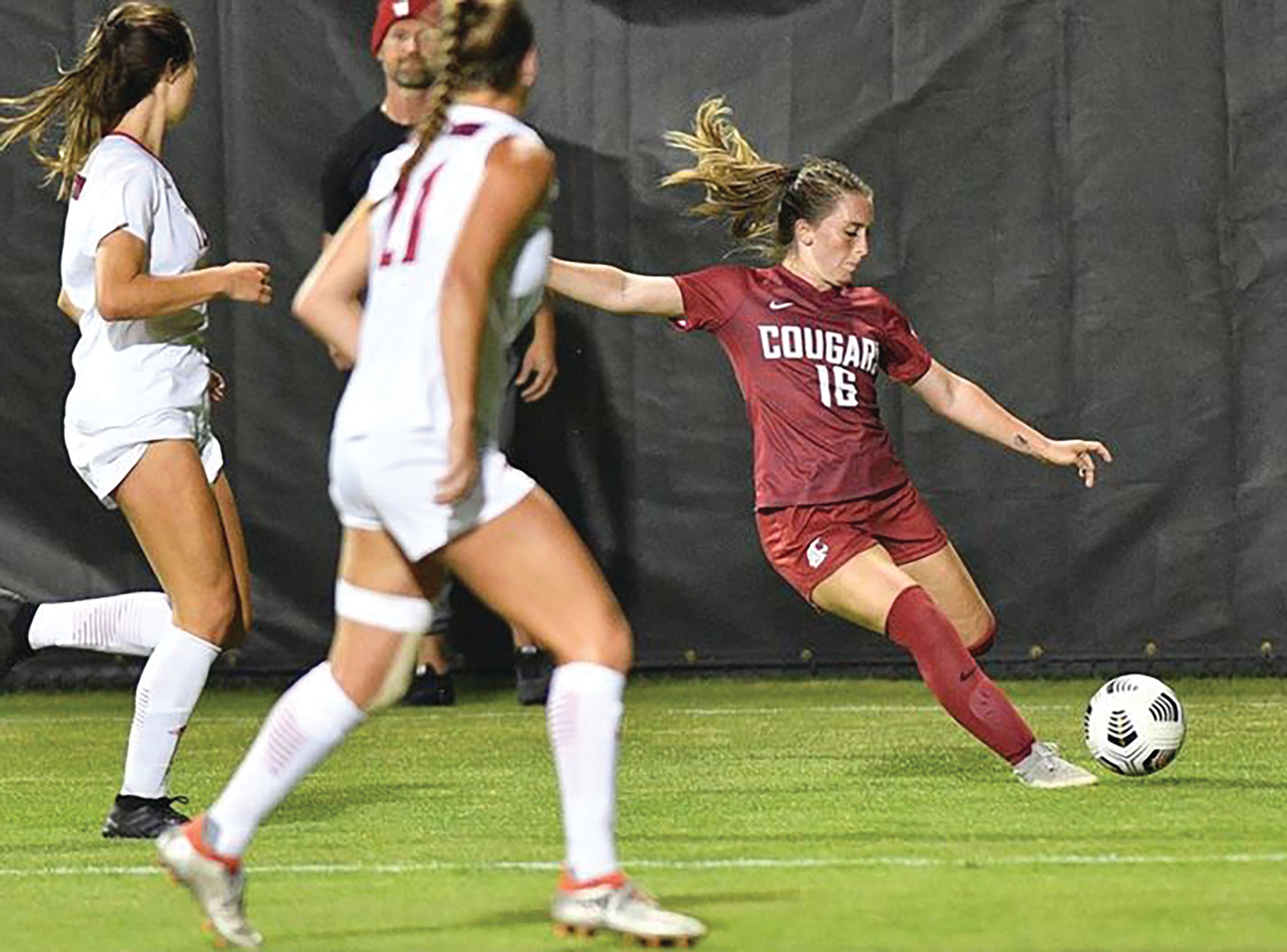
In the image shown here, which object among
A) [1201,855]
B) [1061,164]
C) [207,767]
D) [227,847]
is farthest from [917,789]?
[1061,164]

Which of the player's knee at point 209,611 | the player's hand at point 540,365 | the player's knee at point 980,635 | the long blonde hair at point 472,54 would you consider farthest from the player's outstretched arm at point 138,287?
the player's hand at point 540,365

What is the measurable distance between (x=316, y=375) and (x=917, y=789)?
12.0 feet

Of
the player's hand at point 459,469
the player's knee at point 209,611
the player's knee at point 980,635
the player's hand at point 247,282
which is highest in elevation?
the player's hand at point 459,469

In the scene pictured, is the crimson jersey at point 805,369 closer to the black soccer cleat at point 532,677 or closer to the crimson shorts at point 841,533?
the crimson shorts at point 841,533

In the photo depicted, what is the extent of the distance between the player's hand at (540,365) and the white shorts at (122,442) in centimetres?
246

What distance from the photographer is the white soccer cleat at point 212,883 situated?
4418 millimetres

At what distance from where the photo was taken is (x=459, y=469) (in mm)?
4223

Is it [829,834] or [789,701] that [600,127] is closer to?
[789,701]

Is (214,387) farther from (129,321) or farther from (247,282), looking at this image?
(247,282)

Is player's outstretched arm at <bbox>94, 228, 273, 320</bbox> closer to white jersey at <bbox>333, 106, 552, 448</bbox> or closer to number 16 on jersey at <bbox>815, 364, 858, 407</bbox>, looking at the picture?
white jersey at <bbox>333, 106, 552, 448</bbox>

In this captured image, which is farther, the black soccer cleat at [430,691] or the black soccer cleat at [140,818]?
the black soccer cleat at [430,691]

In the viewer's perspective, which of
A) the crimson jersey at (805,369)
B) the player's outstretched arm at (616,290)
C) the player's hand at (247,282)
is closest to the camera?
the player's hand at (247,282)

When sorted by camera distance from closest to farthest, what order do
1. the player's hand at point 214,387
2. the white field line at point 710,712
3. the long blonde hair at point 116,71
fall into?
the long blonde hair at point 116,71 < the player's hand at point 214,387 < the white field line at point 710,712

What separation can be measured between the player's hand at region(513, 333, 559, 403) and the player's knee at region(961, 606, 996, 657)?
1.91 metres
